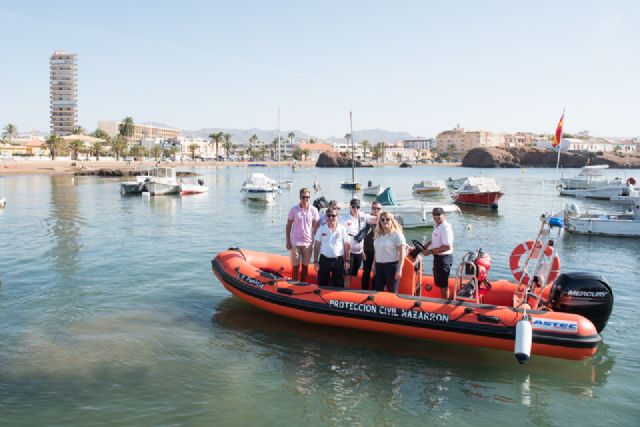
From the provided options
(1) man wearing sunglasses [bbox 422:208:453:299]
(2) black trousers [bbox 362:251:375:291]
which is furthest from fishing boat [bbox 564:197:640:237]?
(2) black trousers [bbox 362:251:375:291]

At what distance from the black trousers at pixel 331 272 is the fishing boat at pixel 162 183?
1289 inches

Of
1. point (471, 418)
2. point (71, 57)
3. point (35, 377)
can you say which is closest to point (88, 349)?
point (35, 377)

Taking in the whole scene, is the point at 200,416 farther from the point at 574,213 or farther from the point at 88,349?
the point at 574,213

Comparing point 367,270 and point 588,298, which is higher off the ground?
point 367,270

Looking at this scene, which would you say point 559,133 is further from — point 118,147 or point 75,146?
point 118,147

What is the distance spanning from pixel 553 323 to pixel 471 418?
2070 mm

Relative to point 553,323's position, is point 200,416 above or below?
below

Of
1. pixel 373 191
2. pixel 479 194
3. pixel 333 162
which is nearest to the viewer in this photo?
pixel 479 194

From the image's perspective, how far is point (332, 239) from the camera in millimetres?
8555

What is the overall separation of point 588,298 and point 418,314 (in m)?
2.60

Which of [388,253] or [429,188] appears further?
[429,188]

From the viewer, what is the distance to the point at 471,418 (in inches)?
253

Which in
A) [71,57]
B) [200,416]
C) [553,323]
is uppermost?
[71,57]

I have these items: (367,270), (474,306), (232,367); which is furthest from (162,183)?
(474,306)
